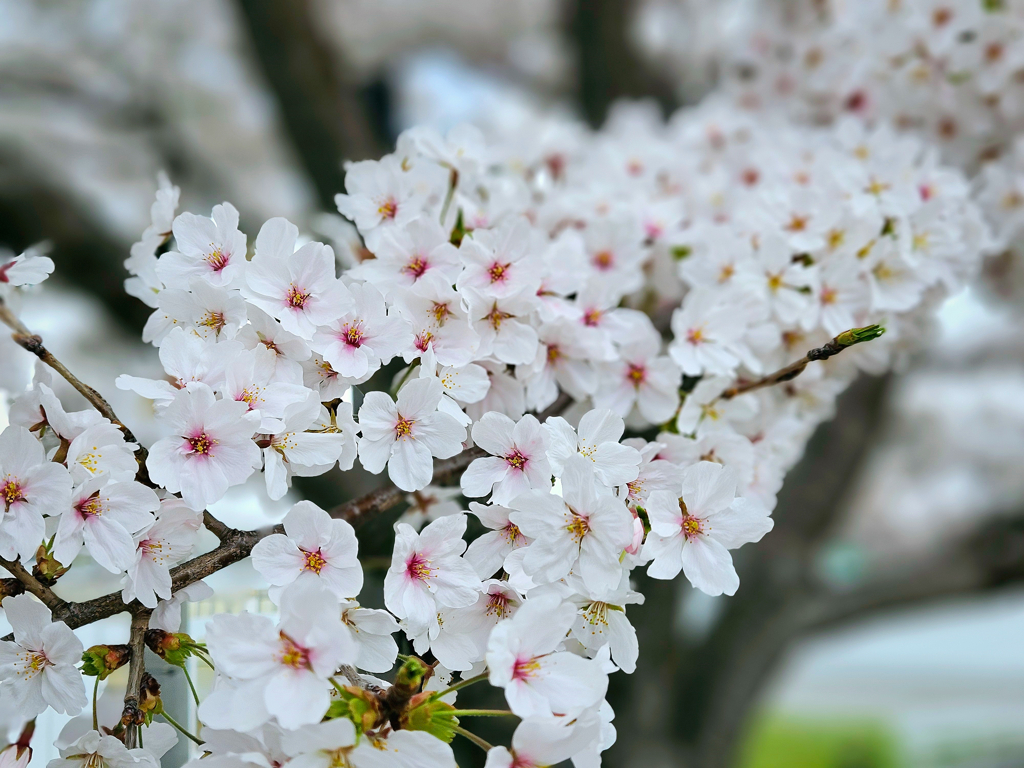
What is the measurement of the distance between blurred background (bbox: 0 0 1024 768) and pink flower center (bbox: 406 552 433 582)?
16 centimetres

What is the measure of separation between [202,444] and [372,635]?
144 millimetres

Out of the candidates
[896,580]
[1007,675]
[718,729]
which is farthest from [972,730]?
[718,729]

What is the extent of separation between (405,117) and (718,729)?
83.9 inches

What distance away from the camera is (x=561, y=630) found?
416 millimetres

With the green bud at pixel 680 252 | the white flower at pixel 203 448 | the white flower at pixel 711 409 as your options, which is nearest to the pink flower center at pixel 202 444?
the white flower at pixel 203 448

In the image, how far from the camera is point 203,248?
518 millimetres

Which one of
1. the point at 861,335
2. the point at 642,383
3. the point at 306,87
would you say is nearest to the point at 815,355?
the point at 861,335

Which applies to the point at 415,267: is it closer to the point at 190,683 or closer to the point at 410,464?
the point at 410,464

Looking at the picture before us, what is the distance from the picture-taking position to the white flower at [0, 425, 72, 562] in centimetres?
43

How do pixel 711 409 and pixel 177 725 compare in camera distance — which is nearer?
pixel 177 725

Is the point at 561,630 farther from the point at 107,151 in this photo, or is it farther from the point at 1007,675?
the point at 1007,675

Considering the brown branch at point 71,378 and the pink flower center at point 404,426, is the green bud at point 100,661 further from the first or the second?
the pink flower center at point 404,426

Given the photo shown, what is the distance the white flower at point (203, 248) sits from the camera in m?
0.51

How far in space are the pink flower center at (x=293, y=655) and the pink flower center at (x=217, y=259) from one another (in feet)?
0.83
